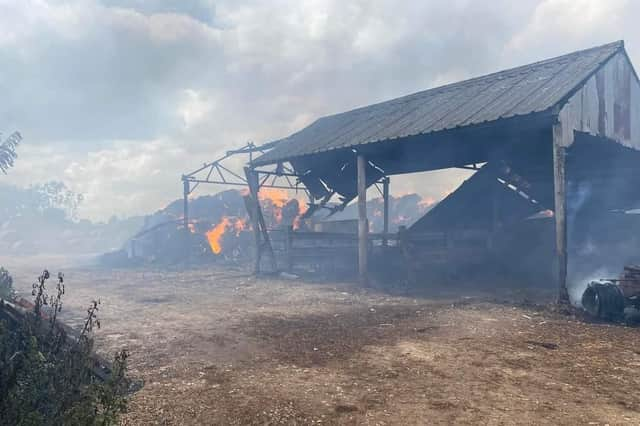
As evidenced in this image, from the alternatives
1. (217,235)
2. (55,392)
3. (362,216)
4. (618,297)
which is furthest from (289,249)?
(55,392)

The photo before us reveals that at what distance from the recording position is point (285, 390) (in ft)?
14.7

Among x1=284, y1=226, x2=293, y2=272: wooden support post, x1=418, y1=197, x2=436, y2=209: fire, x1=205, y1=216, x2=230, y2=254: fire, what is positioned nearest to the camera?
x1=284, y1=226, x2=293, y2=272: wooden support post

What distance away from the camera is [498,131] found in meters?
11.6

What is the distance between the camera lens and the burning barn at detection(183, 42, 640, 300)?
10281mm

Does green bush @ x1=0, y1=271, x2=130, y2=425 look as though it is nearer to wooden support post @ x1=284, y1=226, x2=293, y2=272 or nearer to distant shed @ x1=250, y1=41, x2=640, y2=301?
distant shed @ x1=250, y1=41, x2=640, y2=301

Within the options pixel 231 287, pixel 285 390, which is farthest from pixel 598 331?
pixel 231 287

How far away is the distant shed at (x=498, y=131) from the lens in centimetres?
945

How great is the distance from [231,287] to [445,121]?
8.16 meters

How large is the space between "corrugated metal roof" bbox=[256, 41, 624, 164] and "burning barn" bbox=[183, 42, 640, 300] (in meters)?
0.06

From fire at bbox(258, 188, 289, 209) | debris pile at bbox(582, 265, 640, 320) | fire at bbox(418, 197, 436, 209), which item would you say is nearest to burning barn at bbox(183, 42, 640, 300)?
debris pile at bbox(582, 265, 640, 320)

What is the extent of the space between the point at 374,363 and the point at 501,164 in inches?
343

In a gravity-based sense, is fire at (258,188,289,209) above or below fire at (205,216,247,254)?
above

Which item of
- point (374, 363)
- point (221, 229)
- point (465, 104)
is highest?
point (465, 104)

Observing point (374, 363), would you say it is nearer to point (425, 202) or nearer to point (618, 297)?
point (618, 297)
